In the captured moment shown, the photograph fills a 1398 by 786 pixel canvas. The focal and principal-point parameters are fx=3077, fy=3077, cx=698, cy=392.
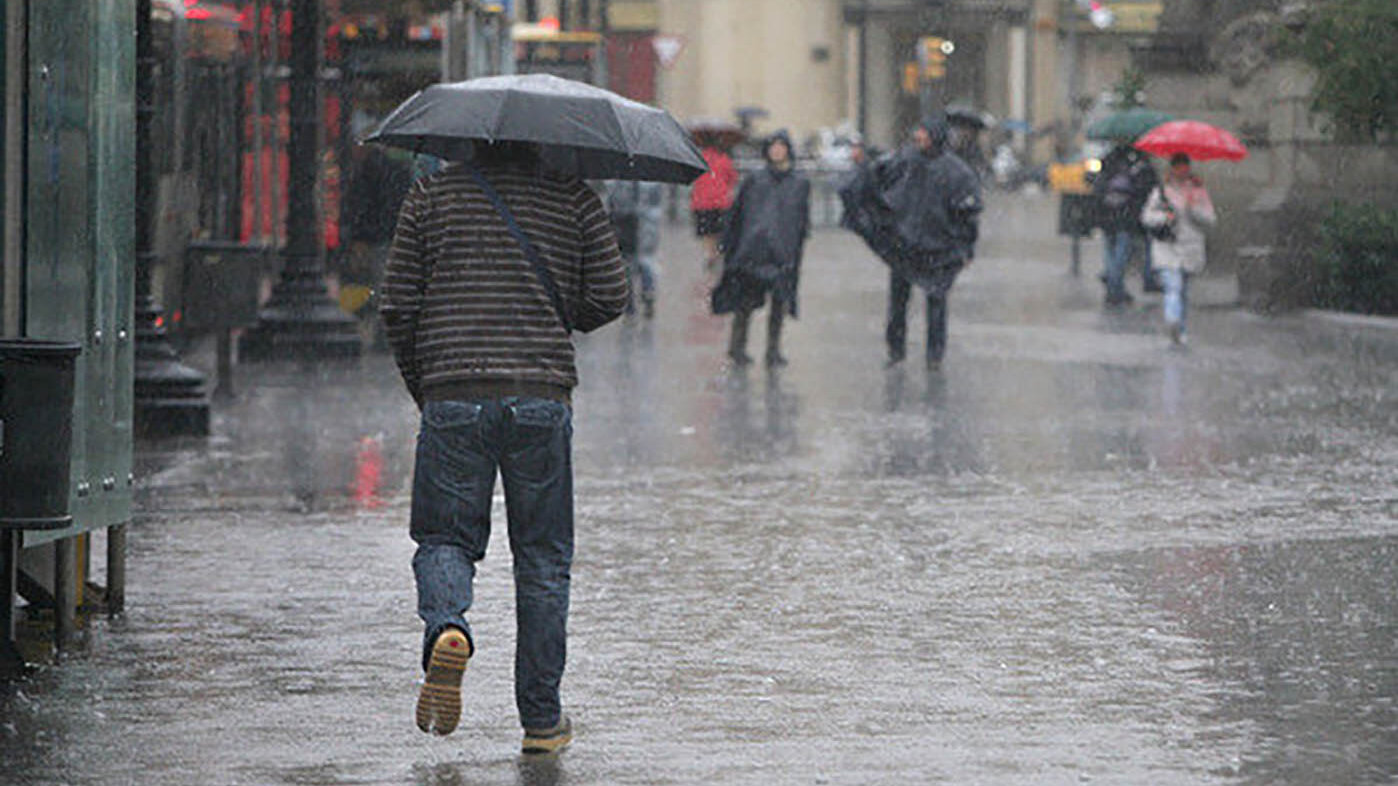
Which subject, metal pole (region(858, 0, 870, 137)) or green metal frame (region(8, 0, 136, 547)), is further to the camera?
metal pole (region(858, 0, 870, 137))

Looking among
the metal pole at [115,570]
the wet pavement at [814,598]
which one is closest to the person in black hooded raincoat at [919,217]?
the wet pavement at [814,598]

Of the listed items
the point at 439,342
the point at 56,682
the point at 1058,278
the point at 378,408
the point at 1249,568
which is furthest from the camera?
the point at 1058,278

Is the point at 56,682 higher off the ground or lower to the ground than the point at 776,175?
lower

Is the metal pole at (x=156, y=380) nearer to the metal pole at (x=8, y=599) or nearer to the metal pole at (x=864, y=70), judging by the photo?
the metal pole at (x=8, y=599)

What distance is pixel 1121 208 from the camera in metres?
30.2

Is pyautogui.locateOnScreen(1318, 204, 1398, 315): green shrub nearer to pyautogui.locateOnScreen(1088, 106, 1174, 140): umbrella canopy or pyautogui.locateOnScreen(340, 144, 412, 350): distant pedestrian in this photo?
pyautogui.locateOnScreen(1088, 106, 1174, 140): umbrella canopy

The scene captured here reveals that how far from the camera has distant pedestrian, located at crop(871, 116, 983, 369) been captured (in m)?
21.8

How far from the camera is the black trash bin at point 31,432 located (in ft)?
28.9

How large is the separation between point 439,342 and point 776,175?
1427cm

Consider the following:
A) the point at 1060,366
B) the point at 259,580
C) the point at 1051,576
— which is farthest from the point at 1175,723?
the point at 1060,366

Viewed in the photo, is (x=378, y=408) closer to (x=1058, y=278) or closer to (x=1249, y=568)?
(x=1249, y=568)

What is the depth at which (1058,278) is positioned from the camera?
35375 mm

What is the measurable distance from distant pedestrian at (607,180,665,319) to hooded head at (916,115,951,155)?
4989mm

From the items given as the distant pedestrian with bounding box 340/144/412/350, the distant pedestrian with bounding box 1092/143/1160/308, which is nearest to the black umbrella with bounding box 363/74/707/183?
the distant pedestrian with bounding box 340/144/412/350
